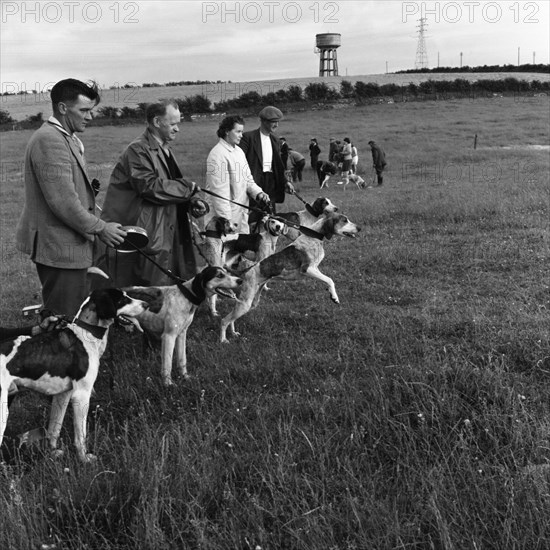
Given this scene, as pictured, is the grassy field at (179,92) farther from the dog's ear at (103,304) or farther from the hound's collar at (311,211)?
the dog's ear at (103,304)

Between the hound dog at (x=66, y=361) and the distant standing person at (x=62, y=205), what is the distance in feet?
1.62

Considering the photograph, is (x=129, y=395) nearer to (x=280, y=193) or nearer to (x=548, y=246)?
(x=280, y=193)

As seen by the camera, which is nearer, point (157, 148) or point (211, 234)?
point (157, 148)

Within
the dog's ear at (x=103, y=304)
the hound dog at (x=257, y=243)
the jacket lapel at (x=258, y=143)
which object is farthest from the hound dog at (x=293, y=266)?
the dog's ear at (x=103, y=304)

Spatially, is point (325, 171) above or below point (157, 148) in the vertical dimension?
below

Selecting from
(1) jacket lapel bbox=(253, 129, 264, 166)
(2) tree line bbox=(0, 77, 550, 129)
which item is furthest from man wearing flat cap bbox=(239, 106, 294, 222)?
(2) tree line bbox=(0, 77, 550, 129)

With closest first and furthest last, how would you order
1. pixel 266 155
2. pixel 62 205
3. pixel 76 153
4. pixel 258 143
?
pixel 62 205, pixel 76 153, pixel 258 143, pixel 266 155

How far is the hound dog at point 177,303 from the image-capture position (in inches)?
216

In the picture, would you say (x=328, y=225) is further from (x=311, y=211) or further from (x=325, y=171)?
(x=325, y=171)

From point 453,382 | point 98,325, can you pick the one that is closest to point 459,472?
point 453,382

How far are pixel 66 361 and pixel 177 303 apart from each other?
5.48 feet

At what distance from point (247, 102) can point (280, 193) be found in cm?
5556

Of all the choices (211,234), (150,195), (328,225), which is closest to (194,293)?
(150,195)

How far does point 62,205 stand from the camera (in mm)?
4328
